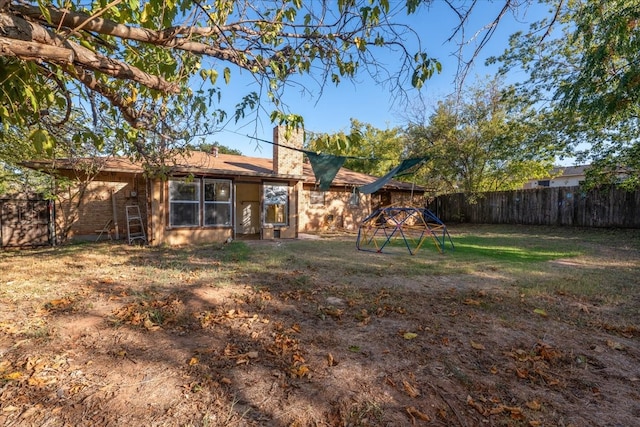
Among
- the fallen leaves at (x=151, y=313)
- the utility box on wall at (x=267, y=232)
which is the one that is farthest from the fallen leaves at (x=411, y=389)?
the utility box on wall at (x=267, y=232)

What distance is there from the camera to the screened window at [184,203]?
10.1 metres

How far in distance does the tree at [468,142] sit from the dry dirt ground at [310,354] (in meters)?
14.3

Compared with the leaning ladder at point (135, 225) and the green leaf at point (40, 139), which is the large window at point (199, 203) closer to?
the leaning ladder at point (135, 225)

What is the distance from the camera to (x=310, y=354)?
2.71 meters

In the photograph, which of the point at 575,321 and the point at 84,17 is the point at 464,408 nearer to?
the point at 575,321

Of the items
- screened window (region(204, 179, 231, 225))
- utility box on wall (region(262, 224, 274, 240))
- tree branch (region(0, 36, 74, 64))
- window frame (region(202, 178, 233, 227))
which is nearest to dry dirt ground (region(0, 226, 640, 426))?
tree branch (region(0, 36, 74, 64))

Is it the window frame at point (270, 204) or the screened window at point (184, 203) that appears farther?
the window frame at point (270, 204)

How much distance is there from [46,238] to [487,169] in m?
21.6

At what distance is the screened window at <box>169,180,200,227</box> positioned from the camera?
399 inches

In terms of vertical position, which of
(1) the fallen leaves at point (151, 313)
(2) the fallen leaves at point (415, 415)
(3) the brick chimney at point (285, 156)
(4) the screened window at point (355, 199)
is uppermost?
(3) the brick chimney at point (285, 156)

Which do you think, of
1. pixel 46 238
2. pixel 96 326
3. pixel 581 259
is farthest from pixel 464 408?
pixel 46 238

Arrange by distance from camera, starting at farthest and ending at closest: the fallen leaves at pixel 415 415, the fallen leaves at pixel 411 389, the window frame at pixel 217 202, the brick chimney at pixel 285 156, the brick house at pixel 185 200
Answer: the brick chimney at pixel 285 156, the window frame at pixel 217 202, the brick house at pixel 185 200, the fallen leaves at pixel 411 389, the fallen leaves at pixel 415 415

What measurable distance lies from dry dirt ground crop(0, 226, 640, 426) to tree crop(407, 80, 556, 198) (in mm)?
14300

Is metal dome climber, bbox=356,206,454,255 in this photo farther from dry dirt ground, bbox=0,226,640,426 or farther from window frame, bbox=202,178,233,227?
window frame, bbox=202,178,233,227
